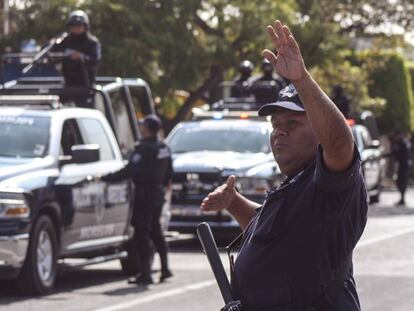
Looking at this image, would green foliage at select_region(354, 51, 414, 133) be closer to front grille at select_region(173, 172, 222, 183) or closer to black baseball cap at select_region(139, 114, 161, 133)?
front grille at select_region(173, 172, 222, 183)

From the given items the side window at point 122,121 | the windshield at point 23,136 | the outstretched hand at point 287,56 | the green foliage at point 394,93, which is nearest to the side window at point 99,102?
the side window at point 122,121

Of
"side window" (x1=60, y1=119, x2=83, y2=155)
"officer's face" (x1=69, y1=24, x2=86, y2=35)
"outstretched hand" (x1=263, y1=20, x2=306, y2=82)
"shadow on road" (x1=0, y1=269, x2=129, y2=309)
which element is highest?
"officer's face" (x1=69, y1=24, x2=86, y2=35)

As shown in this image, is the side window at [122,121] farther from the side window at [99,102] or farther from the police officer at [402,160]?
the police officer at [402,160]

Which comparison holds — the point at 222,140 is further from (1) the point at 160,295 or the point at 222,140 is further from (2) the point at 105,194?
(1) the point at 160,295

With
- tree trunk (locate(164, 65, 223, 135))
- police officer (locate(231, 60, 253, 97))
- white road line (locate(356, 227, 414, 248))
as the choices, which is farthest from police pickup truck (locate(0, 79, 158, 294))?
tree trunk (locate(164, 65, 223, 135))

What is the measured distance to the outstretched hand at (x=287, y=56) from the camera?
428 cm

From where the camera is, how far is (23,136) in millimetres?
A: 13523

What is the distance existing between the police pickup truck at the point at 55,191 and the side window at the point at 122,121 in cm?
46

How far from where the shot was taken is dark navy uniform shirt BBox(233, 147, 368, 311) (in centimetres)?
449

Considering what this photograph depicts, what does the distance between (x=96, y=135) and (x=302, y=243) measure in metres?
10.1

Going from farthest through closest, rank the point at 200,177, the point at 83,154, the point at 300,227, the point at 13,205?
the point at 200,177 < the point at 83,154 < the point at 13,205 < the point at 300,227

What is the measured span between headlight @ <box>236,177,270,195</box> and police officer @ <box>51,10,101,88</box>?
2.95 metres

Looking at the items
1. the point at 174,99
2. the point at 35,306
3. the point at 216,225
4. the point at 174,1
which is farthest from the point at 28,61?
the point at 174,99

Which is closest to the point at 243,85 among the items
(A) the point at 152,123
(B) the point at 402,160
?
(A) the point at 152,123
